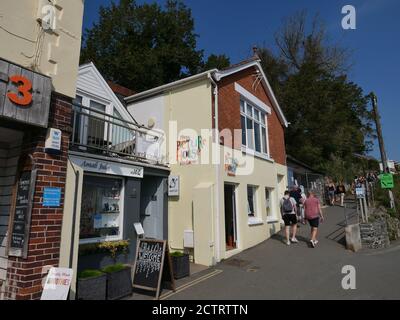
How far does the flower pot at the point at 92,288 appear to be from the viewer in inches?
224

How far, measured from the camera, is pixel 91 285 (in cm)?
580

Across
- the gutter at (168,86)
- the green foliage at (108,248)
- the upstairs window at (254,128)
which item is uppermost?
the gutter at (168,86)

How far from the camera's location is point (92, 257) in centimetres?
758

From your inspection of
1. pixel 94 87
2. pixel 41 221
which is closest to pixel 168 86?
pixel 94 87

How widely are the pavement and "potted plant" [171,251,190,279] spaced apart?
0.96 feet

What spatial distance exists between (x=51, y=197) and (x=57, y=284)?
1.37m

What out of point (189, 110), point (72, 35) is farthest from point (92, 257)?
point (189, 110)

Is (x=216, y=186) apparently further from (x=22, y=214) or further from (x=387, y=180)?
(x=387, y=180)

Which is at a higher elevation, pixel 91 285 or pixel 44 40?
pixel 44 40

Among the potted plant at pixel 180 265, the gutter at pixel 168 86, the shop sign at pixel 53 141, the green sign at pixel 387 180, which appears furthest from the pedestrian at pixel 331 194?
the shop sign at pixel 53 141

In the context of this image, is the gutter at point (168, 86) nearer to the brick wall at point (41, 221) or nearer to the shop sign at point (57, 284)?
the brick wall at point (41, 221)

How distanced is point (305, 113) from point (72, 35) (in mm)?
22346

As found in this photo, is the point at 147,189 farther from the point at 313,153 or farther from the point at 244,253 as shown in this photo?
the point at 313,153

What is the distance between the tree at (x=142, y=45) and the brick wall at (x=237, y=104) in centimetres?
Result: 1338
